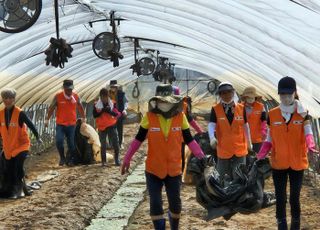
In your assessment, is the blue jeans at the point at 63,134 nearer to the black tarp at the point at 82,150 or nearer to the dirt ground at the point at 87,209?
the black tarp at the point at 82,150

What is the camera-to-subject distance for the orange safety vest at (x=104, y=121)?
10.4m

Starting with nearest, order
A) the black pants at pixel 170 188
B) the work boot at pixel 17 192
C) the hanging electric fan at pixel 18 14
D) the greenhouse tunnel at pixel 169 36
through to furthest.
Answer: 1. the black pants at pixel 170 188
2. the hanging electric fan at pixel 18 14
3. the greenhouse tunnel at pixel 169 36
4. the work boot at pixel 17 192

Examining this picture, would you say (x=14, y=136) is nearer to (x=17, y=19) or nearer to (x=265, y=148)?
(x=17, y=19)

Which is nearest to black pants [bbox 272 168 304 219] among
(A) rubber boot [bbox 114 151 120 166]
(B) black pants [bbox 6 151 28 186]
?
(B) black pants [bbox 6 151 28 186]

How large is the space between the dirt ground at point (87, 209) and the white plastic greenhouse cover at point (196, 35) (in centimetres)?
184

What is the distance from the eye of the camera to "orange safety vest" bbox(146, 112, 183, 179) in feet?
17.2

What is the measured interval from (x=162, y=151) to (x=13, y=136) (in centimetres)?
294

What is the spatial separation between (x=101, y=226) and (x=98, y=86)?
1507 cm

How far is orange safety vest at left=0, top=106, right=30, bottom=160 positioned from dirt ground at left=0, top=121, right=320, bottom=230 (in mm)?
640

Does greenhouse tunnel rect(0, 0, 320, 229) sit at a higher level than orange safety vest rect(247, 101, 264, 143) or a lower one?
higher

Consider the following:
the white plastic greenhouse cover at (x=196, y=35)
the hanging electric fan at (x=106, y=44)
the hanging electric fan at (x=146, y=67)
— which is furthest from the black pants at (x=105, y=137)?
the hanging electric fan at (x=146, y=67)

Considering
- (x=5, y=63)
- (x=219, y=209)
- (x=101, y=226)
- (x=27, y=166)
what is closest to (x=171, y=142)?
(x=219, y=209)

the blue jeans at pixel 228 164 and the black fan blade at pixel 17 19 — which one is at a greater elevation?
the black fan blade at pixel 17 19

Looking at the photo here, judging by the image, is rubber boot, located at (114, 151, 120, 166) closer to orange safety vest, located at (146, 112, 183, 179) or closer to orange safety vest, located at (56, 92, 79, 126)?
orange safety vest, located at (56, 92, 79, 126)
